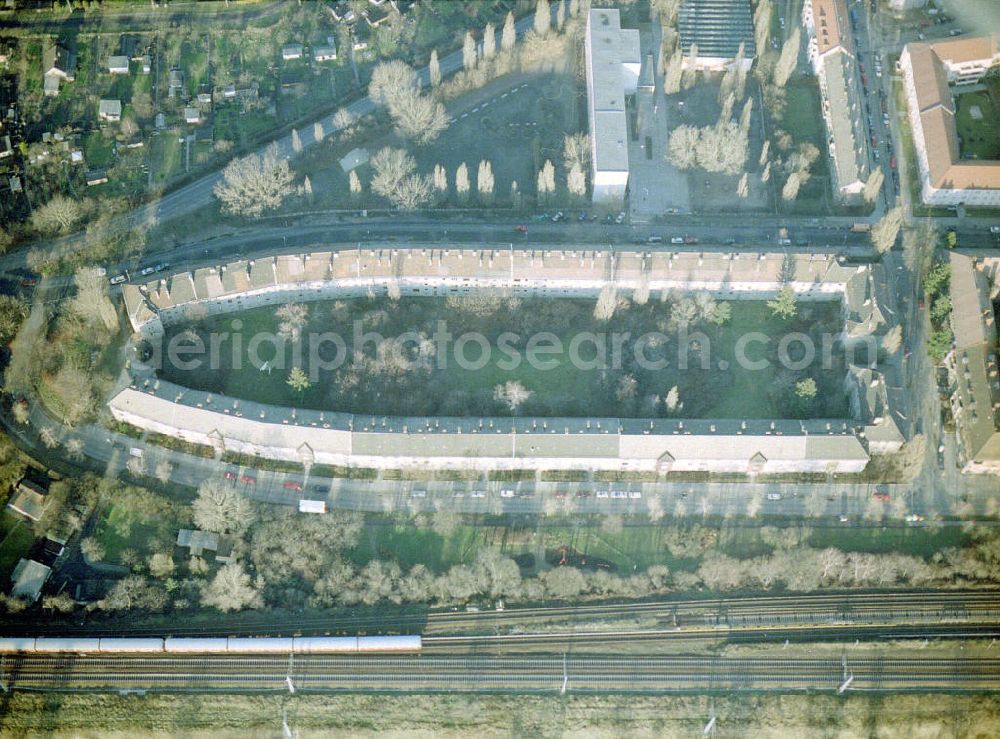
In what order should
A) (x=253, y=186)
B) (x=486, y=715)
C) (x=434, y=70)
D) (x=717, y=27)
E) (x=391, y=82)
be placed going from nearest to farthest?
1. (x=486, y=715)
2. (x=253, y=186)
3. (x=391, y=82)
4. (x=434, y=70)
5. (x=717, y=27)

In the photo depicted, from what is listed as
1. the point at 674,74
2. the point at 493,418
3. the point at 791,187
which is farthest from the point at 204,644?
the point at 674,74

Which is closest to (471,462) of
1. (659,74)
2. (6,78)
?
(659,74)

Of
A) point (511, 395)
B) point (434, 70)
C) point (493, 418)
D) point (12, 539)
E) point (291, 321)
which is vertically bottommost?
point (12, 539)

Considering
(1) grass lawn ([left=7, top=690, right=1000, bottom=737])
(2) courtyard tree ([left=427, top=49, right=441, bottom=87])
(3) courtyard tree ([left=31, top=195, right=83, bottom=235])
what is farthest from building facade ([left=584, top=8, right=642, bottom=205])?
(3) courtyard tree ([left=31, top=195, right=83, bottom=235])

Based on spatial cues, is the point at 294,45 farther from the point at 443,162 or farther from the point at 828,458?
the point at 828,458

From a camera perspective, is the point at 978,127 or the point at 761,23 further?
the point at 761,23

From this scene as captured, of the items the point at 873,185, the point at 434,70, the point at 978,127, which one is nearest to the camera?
the point at 873,185

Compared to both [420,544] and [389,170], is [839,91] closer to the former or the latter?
[389,170]
